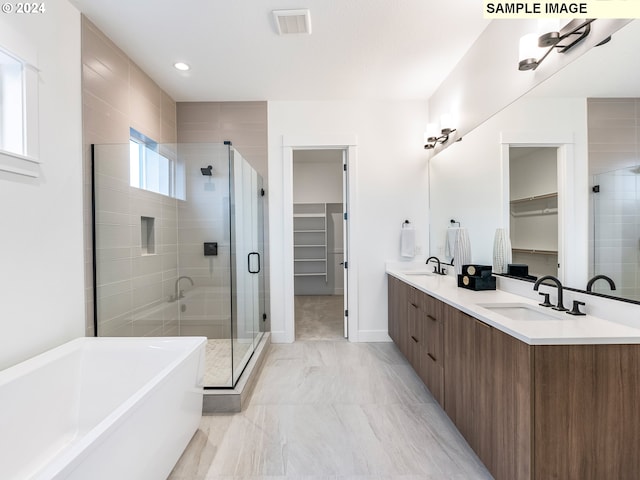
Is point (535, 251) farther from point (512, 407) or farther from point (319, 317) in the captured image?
point (319, 317)

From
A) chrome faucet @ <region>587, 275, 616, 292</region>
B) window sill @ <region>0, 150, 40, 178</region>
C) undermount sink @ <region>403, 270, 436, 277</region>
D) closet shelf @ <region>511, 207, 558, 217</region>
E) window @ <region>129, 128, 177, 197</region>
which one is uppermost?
window @ <region>129, 128, 177, 197</region>

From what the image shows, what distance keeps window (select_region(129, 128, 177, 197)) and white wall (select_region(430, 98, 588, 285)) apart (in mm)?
2663

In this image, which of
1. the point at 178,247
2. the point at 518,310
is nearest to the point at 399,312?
the point at 518,310

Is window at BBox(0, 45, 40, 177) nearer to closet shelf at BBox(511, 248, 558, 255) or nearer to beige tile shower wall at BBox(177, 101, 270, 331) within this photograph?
beige tile shower wall at BBox(177, 101, 270, 331)

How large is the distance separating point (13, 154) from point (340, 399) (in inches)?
98.2

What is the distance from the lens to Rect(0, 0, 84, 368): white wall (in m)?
1.57

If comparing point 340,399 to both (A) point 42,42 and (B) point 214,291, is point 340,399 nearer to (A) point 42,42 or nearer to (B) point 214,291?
(B) point 214,291

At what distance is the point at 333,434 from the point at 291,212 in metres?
2.27

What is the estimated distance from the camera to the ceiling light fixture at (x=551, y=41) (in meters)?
1.51

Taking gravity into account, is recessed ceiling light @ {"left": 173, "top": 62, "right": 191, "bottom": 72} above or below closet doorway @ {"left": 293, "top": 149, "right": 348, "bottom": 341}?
above

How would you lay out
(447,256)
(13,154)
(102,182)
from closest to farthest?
(13,154) → (102,182) → (447,256)

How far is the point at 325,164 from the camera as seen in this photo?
612cm

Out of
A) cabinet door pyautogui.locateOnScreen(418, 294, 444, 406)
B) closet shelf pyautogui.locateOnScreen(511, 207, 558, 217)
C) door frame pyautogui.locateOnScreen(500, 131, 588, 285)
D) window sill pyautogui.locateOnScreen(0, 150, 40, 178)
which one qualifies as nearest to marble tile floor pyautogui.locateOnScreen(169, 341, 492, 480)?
cabinet door pyautogui.locateOnScreen(418, 294, 444, 406)

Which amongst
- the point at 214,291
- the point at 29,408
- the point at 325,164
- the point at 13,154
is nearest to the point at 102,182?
the point at 13,154
